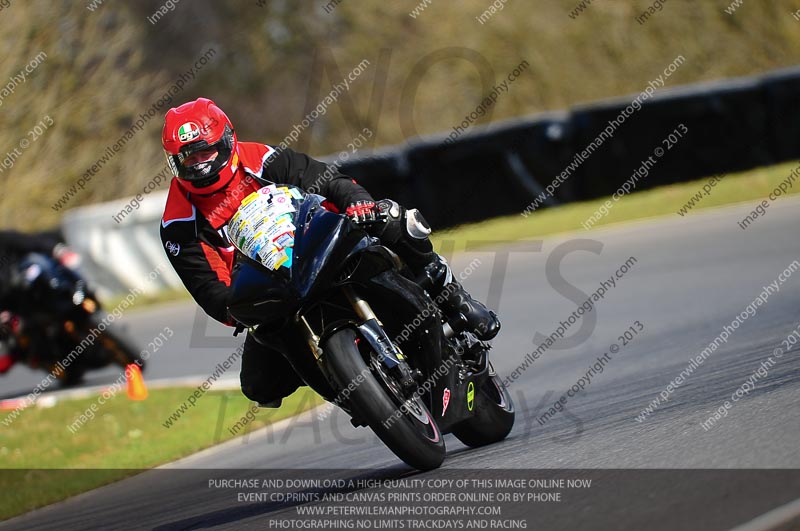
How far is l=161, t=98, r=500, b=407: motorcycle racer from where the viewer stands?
5.72 meters

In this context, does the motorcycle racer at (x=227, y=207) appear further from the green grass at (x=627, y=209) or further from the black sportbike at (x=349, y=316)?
the green grass at (x=627, y=209)

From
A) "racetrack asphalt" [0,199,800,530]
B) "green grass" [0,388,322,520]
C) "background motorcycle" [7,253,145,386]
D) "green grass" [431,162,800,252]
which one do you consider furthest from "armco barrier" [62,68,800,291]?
"green grass" [0,388,322,520]

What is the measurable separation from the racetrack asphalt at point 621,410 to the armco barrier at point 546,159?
2485mm

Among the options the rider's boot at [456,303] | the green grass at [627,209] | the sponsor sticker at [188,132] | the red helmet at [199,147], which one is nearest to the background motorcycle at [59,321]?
the green grass at [627,209]

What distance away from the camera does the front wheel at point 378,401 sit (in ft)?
17.1

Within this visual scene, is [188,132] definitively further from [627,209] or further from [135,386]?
[627,209]

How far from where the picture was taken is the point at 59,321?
39.1 feet

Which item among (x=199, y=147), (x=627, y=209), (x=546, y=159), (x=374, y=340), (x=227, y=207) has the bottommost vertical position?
(x=546, y=159)

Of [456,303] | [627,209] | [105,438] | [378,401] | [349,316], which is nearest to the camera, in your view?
[378,401]

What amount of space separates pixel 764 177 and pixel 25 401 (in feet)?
30.3

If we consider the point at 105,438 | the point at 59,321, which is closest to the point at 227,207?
the point at 105,438

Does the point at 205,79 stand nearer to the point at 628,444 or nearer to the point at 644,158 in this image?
the point at 644,158

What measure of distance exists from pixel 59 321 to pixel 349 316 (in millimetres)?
7034

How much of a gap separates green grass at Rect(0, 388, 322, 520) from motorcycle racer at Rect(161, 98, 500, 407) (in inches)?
103
